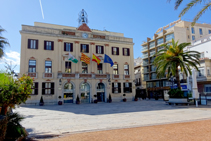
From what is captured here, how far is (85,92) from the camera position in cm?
3288

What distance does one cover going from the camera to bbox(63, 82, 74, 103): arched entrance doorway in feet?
102

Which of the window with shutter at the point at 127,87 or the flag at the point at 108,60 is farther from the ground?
the flag at the point at 108,60

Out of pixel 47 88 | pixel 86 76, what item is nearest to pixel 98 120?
pixel 47 88

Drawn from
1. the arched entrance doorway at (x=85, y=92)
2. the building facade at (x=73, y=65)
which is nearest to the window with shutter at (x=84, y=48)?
the building facade at (x=73, y=65)

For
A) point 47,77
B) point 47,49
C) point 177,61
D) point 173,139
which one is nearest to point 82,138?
point 173,139

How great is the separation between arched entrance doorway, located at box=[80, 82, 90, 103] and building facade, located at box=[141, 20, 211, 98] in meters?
27.0

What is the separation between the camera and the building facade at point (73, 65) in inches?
1156

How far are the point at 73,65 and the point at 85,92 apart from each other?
558 cm

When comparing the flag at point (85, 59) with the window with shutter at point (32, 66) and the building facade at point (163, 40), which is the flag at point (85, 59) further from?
the building facade at point (163, 40)

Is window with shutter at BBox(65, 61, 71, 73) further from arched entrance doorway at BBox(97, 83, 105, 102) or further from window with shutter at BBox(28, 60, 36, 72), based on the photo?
arched entrance doorway at BBox(97, 83, 105, 102)

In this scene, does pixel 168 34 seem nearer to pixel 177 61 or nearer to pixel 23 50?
pixel 177 61

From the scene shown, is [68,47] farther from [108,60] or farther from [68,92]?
[68,92]

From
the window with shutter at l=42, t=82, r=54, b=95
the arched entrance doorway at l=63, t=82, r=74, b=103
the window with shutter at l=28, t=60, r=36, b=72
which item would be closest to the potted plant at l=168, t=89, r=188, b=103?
the arched entrance doorway at l=63, t=82, r=74, b=103

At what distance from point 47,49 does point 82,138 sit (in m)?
26.5
